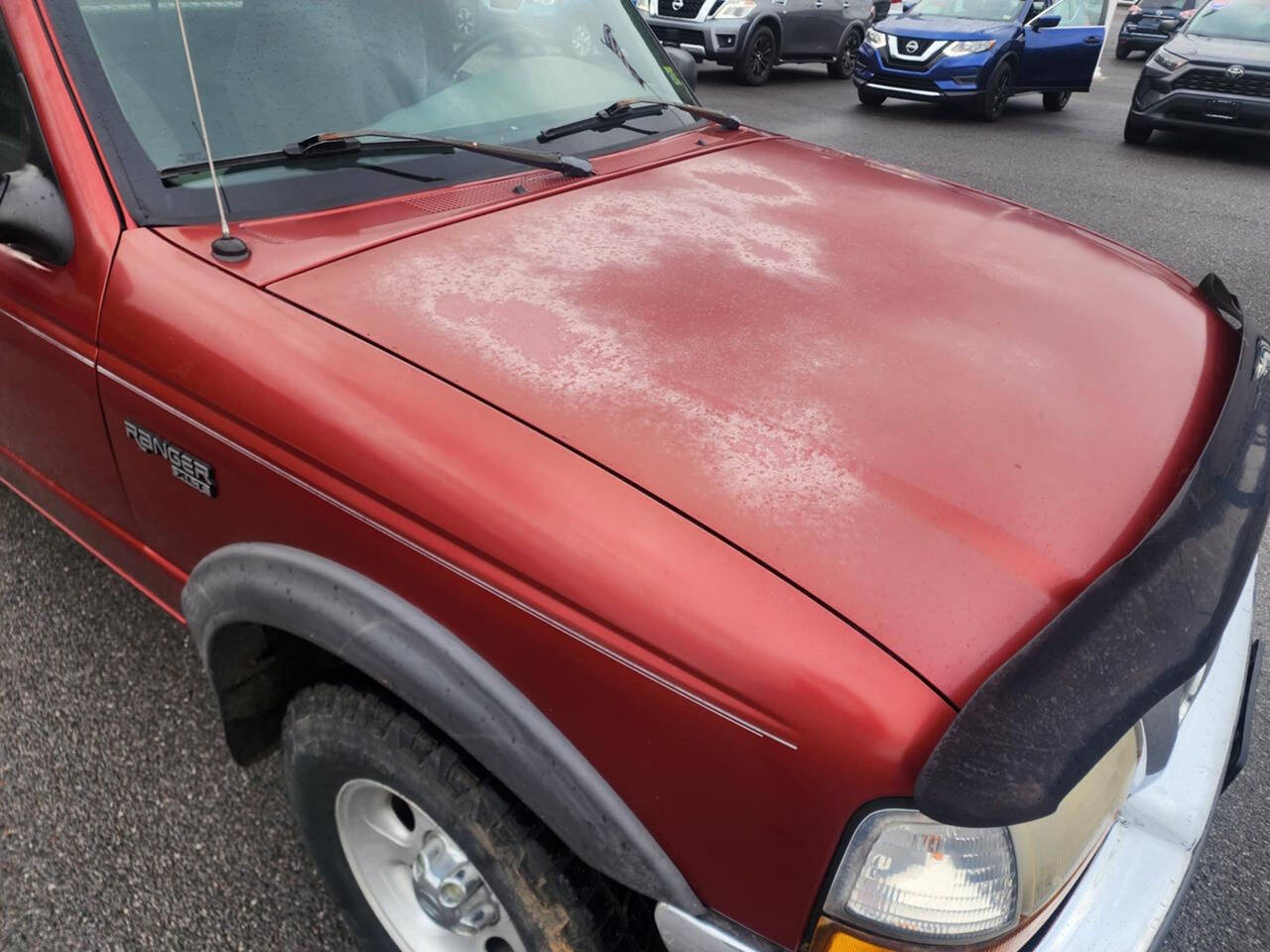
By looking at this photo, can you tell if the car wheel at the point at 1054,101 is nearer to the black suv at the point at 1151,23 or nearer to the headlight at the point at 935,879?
the black suv at the point at 1151,23

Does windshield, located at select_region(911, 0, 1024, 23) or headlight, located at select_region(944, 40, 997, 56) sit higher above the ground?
windshield, located at select_region(911, 0, 1024, 23)

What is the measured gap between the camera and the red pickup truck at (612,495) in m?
1.09

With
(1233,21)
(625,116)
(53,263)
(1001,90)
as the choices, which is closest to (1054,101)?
(1001,90)

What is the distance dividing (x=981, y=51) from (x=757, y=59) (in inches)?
102

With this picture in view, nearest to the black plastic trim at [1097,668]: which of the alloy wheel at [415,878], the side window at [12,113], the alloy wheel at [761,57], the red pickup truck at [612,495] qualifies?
the red pickup truck at [612,495]

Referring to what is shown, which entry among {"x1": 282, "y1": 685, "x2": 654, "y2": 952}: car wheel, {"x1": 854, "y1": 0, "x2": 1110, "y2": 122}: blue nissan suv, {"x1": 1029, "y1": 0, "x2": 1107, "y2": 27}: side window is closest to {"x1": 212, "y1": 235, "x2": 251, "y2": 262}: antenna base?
{"x1": 282, "y1": 685, "x2": 654, "y2": 952}: car wheel

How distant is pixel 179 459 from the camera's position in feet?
5.25

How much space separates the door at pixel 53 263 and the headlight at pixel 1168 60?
9747 mm

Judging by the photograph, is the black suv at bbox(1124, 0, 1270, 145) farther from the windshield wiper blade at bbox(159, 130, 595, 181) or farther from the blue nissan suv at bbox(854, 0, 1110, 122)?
the windshield wiper blade at bbox(159, 130, 595, 181)

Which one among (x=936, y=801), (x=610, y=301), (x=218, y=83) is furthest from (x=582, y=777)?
(x=218, y=83)

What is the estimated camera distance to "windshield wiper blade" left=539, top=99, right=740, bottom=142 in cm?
220

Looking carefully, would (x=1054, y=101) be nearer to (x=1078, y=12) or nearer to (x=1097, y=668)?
(x=1078, y=12)

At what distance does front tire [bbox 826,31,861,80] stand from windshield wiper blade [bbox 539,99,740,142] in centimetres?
1118

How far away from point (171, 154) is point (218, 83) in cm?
21
